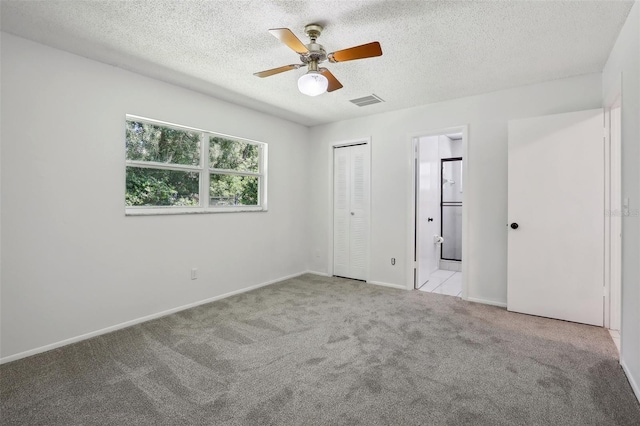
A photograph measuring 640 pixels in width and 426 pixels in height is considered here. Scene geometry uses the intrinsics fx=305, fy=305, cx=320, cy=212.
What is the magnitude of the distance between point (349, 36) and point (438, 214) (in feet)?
13.0

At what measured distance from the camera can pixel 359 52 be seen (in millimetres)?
2055

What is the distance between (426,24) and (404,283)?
312 centimetres

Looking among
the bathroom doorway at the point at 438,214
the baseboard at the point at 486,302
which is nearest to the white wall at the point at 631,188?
the baseboard at the point at 486,302

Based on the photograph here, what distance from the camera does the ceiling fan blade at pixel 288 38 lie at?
1.85 meters

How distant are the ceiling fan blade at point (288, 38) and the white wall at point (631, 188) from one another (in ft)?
6.85

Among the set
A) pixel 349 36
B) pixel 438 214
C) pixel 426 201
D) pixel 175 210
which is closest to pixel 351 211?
pixel 426 201

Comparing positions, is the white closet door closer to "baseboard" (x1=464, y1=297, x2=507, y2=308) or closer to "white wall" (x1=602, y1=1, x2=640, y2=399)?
"baseboard" (x1=464, y1=297, x2=507, y2=308)

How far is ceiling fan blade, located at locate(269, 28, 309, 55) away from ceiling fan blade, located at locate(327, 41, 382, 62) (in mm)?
234

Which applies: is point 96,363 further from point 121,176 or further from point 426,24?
point 426,24

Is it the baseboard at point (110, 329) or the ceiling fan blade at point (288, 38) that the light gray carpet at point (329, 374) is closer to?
the baseboard at point (110, 329)

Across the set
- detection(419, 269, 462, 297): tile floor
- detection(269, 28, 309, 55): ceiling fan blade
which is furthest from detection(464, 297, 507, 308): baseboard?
detection(269, 28, 309, 55): ceiling fan blade

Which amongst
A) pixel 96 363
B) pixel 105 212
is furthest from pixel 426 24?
pixel 96 363

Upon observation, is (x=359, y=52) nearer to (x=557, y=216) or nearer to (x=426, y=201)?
(x=557, y=216)

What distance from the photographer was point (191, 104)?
3.49m
